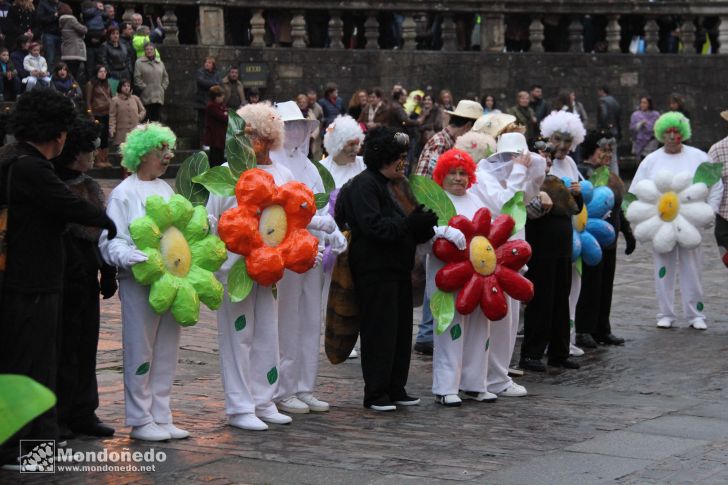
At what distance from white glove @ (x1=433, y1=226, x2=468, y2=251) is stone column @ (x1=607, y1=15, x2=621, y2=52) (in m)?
19.4

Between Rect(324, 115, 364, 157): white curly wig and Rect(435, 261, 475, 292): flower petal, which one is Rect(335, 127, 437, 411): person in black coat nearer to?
Rect(435, 261, 475, 292): flower petal

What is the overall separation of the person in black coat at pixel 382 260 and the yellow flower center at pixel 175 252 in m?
1.26

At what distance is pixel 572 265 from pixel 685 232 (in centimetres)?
159

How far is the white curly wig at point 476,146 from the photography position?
951cm

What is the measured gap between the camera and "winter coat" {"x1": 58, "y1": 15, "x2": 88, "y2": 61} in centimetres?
1995

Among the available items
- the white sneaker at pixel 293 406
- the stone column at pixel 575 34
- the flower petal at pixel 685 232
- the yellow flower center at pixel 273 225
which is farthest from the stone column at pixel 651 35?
the yellow flower center at pixel 273 225

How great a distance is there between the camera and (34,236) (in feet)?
20.9

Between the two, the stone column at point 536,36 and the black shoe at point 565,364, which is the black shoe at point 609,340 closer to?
the black shoe at point 565,364

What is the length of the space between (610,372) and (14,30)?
492 inches

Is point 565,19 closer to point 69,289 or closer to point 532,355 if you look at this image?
point 532,355

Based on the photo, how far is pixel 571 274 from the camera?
33.3ft

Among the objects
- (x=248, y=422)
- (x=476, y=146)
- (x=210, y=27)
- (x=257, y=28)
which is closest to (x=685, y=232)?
(x=476, y=146)

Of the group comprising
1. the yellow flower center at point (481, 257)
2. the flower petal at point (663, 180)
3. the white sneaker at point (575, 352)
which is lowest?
the white sneaker at point (575, 352)

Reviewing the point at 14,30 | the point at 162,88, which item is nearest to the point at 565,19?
the point at 162,88
